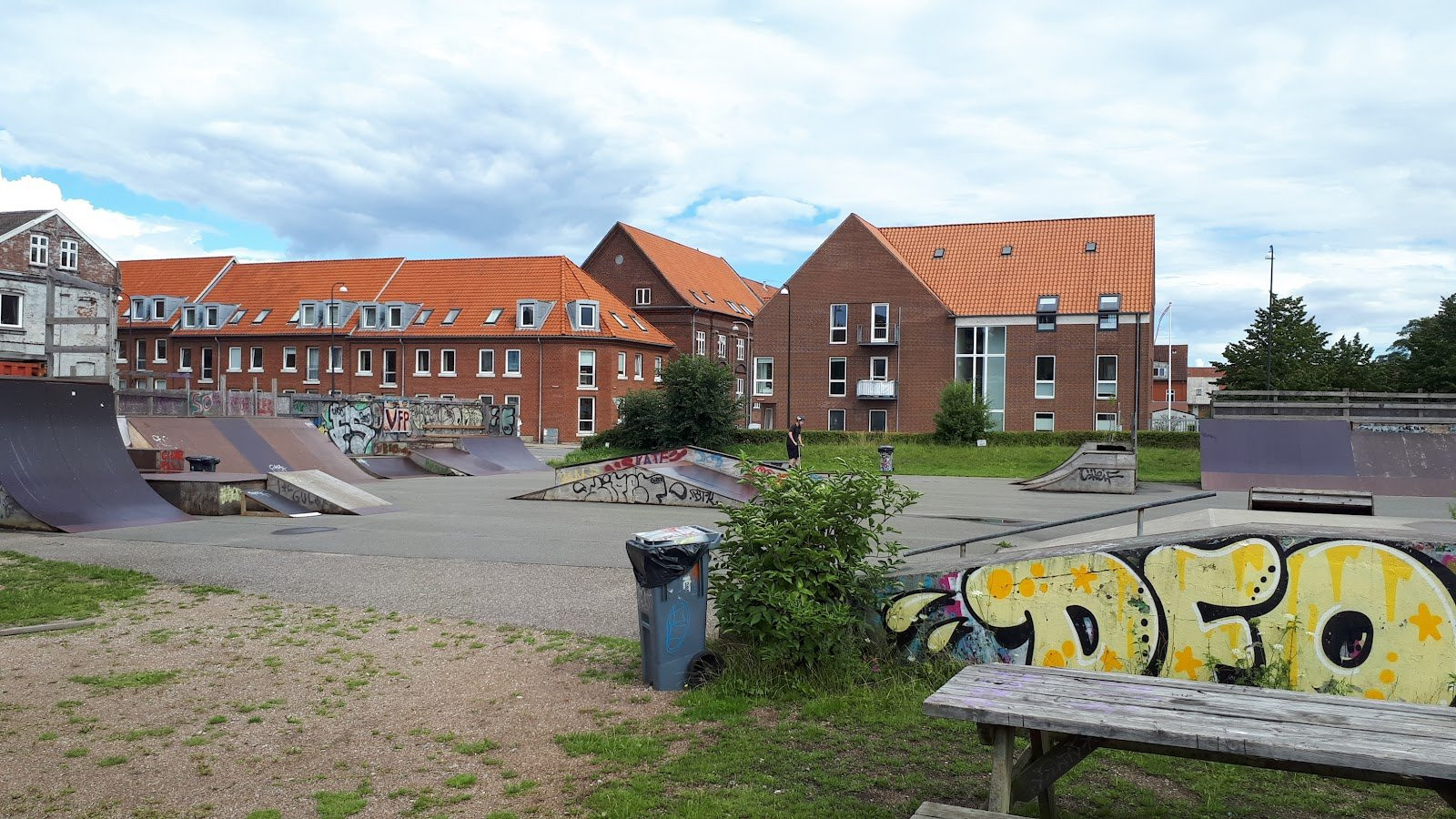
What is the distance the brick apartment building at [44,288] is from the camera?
44.2 metres

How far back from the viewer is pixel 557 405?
56.8 metres

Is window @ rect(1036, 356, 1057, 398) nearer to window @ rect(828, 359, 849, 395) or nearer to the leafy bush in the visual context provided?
window @ rect(828, 359, 849, 395)

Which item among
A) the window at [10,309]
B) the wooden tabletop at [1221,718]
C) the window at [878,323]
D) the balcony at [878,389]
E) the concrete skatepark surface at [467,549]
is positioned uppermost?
the window at [878,323]

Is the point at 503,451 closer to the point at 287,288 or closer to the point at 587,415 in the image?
the point at 587,415

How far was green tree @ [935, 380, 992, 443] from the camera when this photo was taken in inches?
1475

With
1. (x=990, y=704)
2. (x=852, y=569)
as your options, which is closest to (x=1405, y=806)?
(x=990, y=704)

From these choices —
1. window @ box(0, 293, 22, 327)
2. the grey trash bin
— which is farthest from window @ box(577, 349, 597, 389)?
the grey trash bin

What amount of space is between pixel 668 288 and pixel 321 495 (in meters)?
51.0

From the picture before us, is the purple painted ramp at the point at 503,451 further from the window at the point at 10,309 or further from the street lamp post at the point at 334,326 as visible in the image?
the street lamp post at the point at 334,326

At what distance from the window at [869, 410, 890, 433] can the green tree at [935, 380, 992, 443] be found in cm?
1583

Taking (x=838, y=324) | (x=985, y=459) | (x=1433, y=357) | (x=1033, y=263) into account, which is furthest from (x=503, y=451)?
(x=1433, y=357)

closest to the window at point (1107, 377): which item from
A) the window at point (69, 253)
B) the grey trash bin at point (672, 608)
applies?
the grey trash bin at point (672, 608)

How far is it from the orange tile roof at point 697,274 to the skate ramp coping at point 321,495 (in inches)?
1961

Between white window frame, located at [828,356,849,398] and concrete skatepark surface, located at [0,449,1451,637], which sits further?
white window frame, located at [828,356,849,398]
